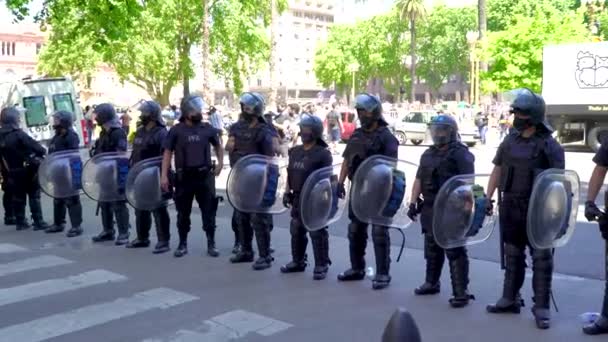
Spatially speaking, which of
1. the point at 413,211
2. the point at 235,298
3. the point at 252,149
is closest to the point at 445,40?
the point at 252,149

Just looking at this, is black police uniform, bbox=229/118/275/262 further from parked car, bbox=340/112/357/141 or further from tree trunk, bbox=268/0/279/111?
parked car, bbox=340/112/357/141

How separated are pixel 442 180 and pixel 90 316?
312 cm

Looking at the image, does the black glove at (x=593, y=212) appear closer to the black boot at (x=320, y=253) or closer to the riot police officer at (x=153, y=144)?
the black boot at (x=320, y=253)

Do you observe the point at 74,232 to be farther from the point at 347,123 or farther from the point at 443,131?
the point at 347,123

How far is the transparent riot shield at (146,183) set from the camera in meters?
8.58

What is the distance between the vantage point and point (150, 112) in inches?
344

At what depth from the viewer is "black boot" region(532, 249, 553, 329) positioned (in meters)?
5.66

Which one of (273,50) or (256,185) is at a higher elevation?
(273,50)

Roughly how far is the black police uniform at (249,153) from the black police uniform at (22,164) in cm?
350

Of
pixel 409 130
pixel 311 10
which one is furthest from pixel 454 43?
pixel 311 10

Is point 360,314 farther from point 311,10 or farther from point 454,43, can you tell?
point 311,10

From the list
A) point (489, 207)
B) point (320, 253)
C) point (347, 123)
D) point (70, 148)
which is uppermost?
point (70, 148)

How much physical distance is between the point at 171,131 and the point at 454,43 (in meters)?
69.7

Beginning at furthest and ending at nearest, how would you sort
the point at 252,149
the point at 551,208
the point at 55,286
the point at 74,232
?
the point at 74,232 → the point at 252,149 → the point at 55,286 → the point at 551,208
